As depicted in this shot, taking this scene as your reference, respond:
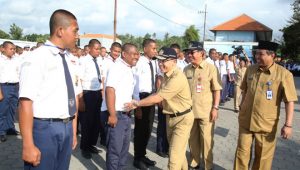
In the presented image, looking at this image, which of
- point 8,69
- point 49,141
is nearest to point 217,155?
point 49,141

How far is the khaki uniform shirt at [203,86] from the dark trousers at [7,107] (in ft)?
13.9

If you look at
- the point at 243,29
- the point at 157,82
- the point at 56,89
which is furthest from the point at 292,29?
the point at 56,89

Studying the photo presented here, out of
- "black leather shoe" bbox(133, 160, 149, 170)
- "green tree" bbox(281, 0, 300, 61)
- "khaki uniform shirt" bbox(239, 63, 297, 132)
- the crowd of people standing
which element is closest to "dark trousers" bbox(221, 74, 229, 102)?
the crowd of people standing

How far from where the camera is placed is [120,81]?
411 centimetres

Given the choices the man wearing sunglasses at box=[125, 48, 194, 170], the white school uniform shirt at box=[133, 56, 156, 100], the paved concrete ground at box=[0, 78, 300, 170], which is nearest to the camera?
the man wearing sunglasses at box=[125, 48, 194, 170]

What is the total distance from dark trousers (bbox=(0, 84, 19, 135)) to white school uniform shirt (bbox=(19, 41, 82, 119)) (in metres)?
4.46

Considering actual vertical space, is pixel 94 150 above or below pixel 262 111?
below

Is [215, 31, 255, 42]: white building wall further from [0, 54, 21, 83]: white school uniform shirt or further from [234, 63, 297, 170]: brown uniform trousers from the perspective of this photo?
[234, 63, 297, 170]: brown uniform trousers

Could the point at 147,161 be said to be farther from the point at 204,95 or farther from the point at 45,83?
the point at 45,83

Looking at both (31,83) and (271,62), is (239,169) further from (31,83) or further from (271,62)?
(31,83)

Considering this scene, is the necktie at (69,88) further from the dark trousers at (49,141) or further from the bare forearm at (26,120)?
the bare forearm at (26,120)

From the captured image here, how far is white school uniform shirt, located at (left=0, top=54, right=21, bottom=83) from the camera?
6.61 metres

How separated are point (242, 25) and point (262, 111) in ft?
200

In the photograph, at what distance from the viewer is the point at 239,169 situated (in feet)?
14.2
